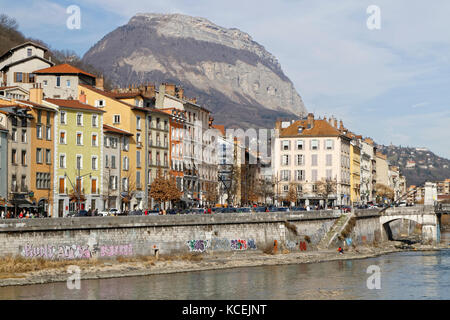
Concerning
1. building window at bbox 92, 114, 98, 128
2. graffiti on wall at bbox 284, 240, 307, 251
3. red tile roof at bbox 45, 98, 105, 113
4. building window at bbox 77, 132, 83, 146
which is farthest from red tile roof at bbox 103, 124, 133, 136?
graffiti on wall at bbox 284, 240, 307, 251

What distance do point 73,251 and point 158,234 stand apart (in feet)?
30.6

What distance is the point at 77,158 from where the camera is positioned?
8719 centimetres

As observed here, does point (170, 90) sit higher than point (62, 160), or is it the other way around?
point (170, 90)

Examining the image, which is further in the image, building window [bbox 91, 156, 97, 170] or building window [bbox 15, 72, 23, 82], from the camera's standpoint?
building window [bbox 15, 72, 23, 82]

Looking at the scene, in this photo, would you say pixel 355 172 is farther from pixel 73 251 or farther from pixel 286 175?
pixel 73 251

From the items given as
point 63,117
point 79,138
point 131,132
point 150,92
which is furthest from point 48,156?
point 150,92

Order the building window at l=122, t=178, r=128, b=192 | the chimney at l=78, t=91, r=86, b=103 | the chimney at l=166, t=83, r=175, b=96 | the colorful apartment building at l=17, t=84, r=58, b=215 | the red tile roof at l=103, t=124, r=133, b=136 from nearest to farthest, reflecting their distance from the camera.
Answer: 1. the colorful apartment building at l=17, t=84, r=58, b=215
2. the red tile roof at l=103, t=124, r=133, b=136
3. the building window at l=122, t=178, r=128, b=192
4. the chimney at l=78, t=91, r=86, b=103
5. the chimney at l=166, t=83, r=175, b=96

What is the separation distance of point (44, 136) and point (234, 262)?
25.3 metres

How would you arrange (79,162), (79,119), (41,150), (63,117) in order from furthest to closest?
(79,162) < (79,119) < (63,117) < (41,150)

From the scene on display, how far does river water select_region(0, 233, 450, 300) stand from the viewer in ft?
179

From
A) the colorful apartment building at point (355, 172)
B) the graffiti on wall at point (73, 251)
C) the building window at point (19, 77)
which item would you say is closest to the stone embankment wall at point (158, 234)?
the graffiti on wall at point (73, 251)

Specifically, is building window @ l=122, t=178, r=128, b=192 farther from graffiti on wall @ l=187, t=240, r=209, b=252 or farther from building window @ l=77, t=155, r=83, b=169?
graffiti on wall @ l=187, t=240, r=209, b=252

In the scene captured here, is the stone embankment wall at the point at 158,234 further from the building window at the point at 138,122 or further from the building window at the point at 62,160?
the building window at the point at 138,122

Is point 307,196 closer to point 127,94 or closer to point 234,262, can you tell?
point 127,94
